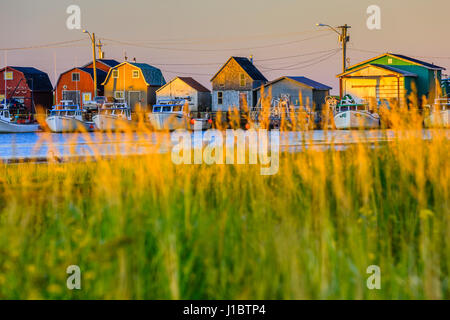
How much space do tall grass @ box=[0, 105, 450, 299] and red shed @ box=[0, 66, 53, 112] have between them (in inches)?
3348

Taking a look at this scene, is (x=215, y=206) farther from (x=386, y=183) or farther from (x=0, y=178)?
(x=0, y=178)

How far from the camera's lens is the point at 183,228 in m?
6.25

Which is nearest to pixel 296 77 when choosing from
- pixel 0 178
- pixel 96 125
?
pixel 96 125

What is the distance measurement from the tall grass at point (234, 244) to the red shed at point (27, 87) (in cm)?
8503

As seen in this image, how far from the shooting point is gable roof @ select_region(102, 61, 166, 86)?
83.9m

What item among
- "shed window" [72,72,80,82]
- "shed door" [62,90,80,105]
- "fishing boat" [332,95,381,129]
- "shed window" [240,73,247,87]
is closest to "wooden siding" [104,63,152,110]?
"shed window" [72,72,80,82]

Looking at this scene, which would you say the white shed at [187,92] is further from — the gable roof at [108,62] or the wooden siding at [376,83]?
the wooden siding at [376,83]

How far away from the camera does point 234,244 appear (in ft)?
20.0

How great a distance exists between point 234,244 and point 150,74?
3157 inches

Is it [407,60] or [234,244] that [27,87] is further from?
[234,244]

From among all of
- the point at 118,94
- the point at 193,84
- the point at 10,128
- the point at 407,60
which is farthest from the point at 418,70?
the point at 10,128

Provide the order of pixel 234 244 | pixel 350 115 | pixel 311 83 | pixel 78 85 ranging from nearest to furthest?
pixel 234 244
pixel 350 115
pixel 311 83
pixel 78 85
